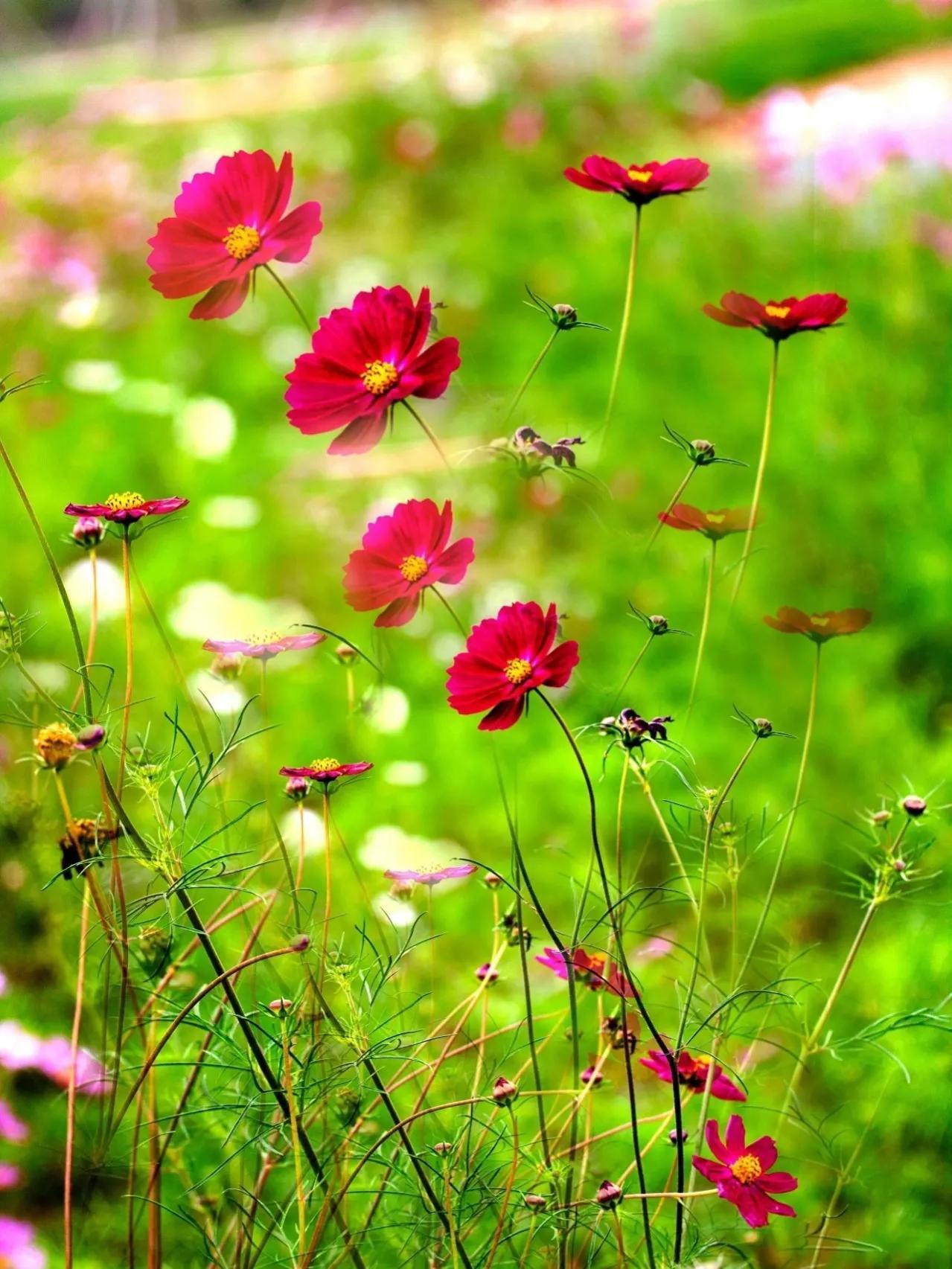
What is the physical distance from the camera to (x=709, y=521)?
0.75m

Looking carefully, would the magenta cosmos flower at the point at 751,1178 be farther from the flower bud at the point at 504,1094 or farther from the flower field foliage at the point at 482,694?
the flower bud at the point at 504,1094

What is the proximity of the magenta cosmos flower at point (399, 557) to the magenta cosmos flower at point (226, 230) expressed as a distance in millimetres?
136

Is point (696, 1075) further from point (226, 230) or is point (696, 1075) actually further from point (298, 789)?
point (226, 230)

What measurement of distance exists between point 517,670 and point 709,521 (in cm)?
18

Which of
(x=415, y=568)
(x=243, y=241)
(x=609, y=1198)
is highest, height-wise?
(x=243, y=241)

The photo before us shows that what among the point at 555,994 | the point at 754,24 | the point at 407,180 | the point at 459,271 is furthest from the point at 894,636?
the point at 754,24

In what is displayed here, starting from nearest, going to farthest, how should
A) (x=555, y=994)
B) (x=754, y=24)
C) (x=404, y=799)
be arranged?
1. (x=555, y=994)
2. (x=404, y=799)
3. (x=754, y=24)

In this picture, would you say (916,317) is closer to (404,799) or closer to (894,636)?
(894,636)

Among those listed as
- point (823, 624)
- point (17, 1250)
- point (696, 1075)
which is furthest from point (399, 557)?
point (17, 1250)

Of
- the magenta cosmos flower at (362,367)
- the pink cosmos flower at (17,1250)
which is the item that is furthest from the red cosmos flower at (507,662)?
the pink cosmos flower at (17,1250)

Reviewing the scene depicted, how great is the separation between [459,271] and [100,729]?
12.0 feet

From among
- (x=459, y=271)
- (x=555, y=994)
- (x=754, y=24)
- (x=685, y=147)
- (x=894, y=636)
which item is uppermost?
(x=754, y=24)

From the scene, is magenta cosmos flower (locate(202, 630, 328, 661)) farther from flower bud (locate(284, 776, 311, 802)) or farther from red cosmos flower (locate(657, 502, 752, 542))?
red cosmos flower (locate(657, 502, 752, 542))

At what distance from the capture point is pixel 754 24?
766cm
